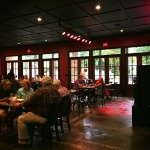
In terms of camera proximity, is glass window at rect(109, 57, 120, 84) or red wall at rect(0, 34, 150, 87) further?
glass window at rect(109, 57, 120, 84)

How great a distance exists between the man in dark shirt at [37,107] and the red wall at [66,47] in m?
6.99

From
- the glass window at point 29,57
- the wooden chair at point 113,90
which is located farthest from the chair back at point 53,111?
the glass window at point 29,57

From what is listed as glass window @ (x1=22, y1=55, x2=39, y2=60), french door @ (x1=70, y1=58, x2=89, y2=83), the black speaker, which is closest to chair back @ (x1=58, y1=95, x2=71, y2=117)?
the black speaker

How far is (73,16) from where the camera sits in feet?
20.4

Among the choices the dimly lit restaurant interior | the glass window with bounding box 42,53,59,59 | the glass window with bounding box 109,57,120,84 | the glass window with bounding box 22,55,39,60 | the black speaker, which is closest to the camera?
the dimly lit restaurant interior

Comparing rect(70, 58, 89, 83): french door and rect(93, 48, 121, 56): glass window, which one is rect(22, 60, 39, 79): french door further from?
rect(93, 48, 121, 56): glass window

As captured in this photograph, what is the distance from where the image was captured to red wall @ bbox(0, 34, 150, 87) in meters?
9.24

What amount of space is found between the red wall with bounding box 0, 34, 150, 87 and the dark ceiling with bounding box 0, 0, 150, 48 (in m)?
0.59

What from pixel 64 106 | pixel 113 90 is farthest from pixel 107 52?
pixel 64 106

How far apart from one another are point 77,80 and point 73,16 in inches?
103

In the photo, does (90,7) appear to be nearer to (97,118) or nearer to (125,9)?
(125,9)

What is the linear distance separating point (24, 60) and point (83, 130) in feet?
31.3

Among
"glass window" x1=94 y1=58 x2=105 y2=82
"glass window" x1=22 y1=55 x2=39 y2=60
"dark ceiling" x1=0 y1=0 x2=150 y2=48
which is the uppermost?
"dark ceiling" x1=0 y1=0 x2=150 y2=48

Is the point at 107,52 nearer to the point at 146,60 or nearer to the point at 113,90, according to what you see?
the point at 146,60
